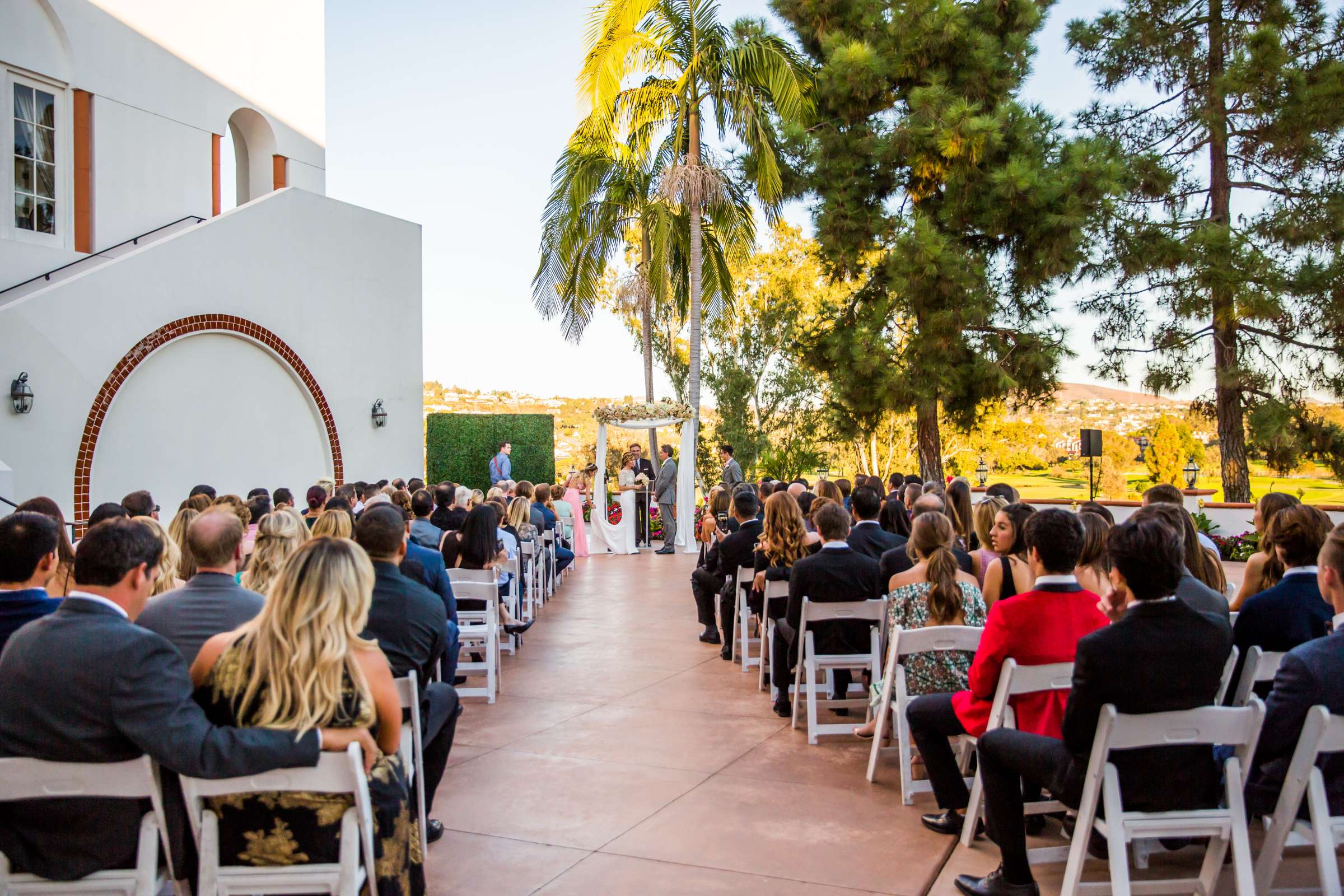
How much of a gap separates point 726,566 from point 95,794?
19.4ft

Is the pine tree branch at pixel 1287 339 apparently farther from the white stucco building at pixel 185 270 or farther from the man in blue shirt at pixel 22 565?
the man in blue shirt at pixel 22 565

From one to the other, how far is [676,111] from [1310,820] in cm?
1759

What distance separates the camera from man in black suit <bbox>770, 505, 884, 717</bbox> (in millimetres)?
6055

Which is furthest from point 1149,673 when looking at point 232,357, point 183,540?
point 232,357

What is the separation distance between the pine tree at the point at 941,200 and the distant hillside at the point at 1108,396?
6.79ft

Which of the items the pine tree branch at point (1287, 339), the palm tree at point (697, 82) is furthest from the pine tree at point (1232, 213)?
the palm tree at point (697, 82)

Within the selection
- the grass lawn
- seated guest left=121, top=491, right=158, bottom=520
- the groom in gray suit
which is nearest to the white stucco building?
seated guest left=121, top=491, right=158, bottom=520

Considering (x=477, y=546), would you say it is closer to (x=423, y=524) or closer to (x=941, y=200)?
(x=423, y=524)

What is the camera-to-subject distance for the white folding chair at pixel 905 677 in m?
4.62

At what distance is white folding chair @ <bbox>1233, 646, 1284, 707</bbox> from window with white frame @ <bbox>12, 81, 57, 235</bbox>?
12.9 metres

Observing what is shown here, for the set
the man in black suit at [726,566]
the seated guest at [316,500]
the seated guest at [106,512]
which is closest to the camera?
the seated guest at [106,512]

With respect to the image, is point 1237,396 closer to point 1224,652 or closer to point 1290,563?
point 1290,563

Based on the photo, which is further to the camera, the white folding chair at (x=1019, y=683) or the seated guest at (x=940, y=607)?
the seated guest at (x=940, y=607)

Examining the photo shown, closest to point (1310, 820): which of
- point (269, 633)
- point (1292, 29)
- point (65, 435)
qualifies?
point (269, 633)
